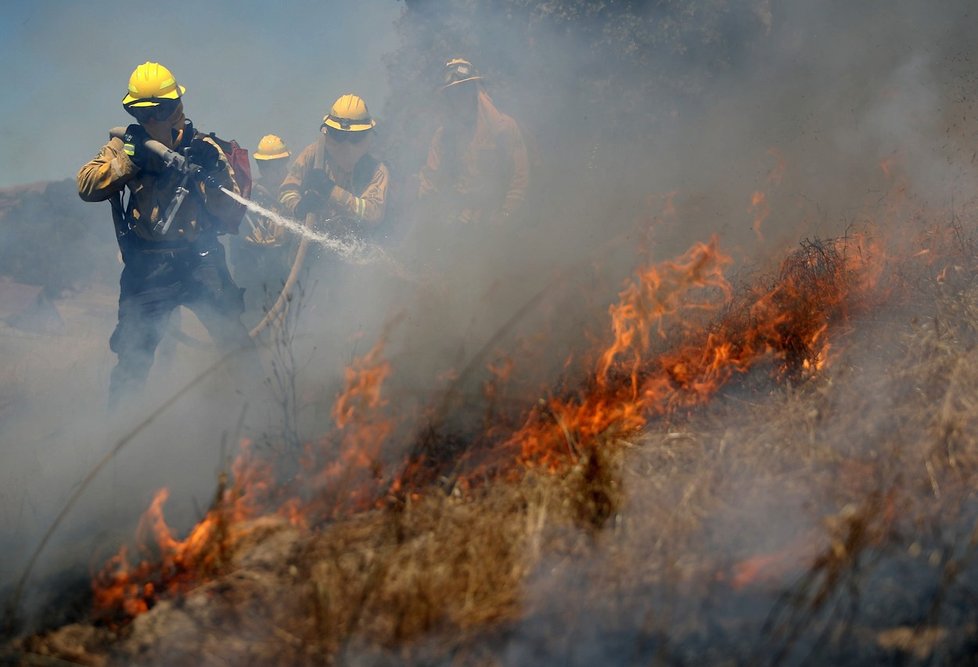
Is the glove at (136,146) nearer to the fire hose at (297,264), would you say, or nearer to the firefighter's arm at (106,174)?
the firefighter's arm at (106,174)

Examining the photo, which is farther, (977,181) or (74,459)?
(977,181)

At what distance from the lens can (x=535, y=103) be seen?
8797 millimetres

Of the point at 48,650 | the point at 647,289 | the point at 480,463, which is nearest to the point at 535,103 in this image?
the point at 647,289

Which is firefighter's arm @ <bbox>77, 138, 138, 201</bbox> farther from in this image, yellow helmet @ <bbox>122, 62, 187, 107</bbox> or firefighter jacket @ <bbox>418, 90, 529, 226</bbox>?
firefighter jacket @ <bbox>418, 90, 529, 226</bbox>

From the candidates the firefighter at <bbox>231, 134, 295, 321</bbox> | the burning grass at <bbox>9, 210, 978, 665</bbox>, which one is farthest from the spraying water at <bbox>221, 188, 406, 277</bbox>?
the burning grass at <bbox>9, 210, 978, 665</bbox>

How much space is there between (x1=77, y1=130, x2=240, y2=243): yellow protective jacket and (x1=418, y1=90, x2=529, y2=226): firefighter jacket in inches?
95.3

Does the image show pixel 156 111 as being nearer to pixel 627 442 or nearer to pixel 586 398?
pixel 586 398

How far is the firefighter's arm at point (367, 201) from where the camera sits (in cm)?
661

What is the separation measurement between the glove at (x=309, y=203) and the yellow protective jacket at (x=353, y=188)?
0.14 feet

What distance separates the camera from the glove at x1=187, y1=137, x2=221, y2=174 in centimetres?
504

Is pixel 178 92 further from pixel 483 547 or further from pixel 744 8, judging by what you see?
pixel 744 8

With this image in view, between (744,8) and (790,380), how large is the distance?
6.40 metres

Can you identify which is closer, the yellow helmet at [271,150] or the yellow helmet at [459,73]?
the yellow helmet at [459,73]

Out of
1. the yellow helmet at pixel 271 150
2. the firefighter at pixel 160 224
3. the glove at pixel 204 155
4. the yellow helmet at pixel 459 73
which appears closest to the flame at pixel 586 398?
the firefighter at pixel 160 224
